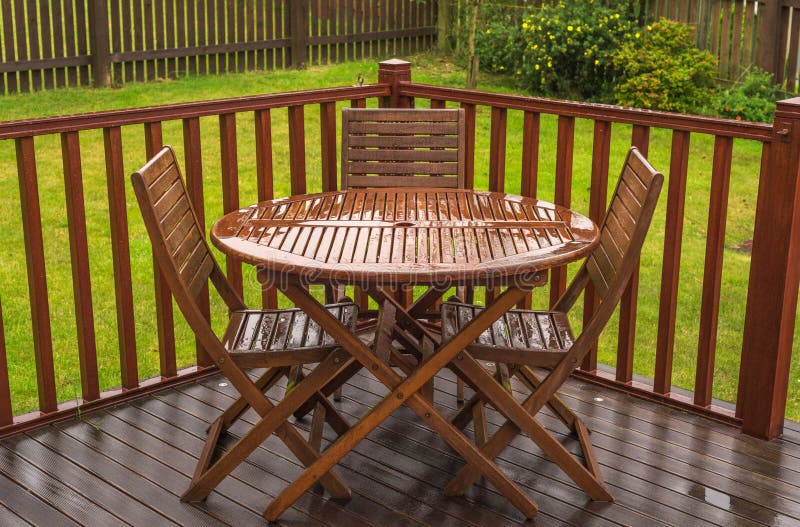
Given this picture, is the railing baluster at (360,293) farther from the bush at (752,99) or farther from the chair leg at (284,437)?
the bush at (752,99)

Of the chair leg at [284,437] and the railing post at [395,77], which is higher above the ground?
the railing post at [395,77]

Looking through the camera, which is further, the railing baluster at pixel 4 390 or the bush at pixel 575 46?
the bush at pixel 575 46

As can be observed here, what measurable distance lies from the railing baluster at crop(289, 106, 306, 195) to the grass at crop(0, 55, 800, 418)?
1.52 metres

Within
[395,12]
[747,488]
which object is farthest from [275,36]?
[747,488]

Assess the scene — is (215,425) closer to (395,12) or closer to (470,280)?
(470,280)

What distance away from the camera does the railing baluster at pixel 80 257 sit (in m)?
3.87

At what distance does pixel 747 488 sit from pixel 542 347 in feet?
2.95

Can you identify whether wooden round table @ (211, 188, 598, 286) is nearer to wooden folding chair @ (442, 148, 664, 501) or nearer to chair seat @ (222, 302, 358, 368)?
wooden folding chair @ (442, 148, 664, 501)

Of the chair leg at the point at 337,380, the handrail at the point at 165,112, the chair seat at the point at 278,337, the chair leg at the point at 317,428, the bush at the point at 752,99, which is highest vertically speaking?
the handrail at the point at 165,112

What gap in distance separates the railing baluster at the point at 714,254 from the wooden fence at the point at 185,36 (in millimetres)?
7430

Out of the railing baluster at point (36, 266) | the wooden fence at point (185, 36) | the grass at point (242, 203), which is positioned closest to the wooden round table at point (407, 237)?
the railing baluster at point (36, 266)

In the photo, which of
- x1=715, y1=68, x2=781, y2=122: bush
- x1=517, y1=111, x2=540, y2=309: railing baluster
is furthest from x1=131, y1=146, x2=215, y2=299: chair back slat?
x1=715, y1=68, x2=781, y2=122: bush

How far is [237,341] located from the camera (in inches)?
137

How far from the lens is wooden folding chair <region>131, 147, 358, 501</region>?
126 inches
